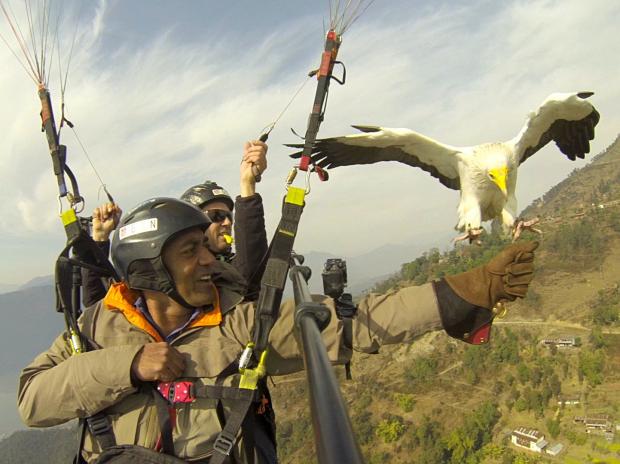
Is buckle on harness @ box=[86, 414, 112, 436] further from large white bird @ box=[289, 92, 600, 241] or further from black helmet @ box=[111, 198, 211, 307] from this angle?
large white bird @ box=[289, 92, 600, 241]

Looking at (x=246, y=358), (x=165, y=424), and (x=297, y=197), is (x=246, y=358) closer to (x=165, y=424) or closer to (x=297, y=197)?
(x=165, y=424)

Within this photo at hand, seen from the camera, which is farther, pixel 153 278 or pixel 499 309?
pixel 153 278

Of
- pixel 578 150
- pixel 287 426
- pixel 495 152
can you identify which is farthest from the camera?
pixel 287 426

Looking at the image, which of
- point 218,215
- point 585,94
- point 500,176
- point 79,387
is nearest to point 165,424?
point 79,387

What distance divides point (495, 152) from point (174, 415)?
23.0 ft

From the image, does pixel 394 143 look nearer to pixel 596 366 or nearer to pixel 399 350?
pixel 596 366

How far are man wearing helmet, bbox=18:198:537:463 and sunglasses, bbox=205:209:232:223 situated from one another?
174 centimetres

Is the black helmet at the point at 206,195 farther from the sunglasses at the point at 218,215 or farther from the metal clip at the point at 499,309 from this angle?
the metal clip at the point at 499,309

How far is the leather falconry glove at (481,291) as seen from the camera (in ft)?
6.22

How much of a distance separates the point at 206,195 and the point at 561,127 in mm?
6996

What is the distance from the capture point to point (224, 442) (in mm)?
1952

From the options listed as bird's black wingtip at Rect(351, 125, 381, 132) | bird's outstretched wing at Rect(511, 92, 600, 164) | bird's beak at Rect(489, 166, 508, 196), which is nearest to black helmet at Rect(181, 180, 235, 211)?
bird's black wingtip at Rect(351, 125, 381, 132)

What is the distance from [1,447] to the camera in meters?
146

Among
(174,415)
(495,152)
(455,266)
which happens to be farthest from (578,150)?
(455,266)
